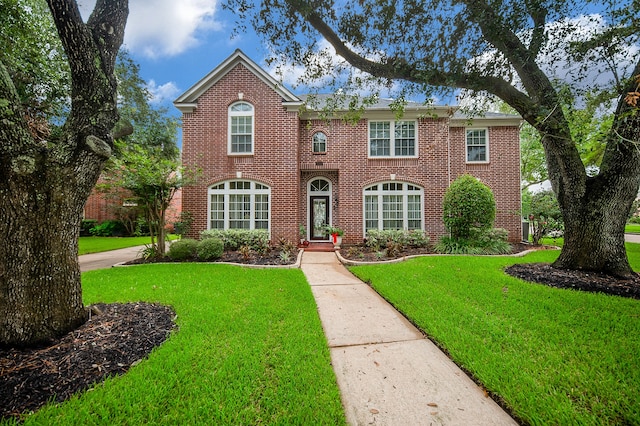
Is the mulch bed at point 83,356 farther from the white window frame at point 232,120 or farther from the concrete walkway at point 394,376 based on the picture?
the white window frame at point 232,120

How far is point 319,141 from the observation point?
10.4 m

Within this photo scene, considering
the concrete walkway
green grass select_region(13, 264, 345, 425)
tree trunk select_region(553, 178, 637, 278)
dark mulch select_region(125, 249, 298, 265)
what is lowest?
the concrete walkway

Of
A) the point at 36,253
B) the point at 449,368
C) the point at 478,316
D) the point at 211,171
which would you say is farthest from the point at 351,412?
the point at 211,171

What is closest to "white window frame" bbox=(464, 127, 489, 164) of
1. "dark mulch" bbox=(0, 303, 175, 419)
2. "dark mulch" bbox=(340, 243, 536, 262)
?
"dark mulch" bbox=(340, 243, 536, 262)

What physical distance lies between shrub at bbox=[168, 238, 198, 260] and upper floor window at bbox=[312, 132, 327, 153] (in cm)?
598

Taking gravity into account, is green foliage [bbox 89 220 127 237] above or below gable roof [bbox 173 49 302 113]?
below

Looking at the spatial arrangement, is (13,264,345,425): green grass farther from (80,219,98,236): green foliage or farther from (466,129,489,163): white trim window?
(80,219,98,236): green foliage

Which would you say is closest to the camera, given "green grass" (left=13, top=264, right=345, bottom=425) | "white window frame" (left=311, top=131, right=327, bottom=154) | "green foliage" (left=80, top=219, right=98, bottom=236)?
"green grass" (left=13, top=264, right=345, bottom=425)

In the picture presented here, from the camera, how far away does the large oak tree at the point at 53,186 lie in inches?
90.1

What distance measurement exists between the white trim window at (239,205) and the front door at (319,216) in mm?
2202

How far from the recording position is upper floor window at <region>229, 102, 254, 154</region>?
9.86 m

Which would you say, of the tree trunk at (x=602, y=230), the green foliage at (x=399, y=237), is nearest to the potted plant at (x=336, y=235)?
the green foliage at (x=399, y=237)

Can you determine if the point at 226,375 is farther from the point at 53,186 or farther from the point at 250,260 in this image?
the point at 250,260

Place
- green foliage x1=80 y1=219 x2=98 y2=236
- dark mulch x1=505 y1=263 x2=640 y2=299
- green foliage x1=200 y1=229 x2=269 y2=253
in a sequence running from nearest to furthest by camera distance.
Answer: dark mulch x1=505 y1=263 x2=640 y2=299
green foliage x1=200 y1=229 x2=269 y2=253
green foliage x1=80 y1=219 x2=98 y2=236
